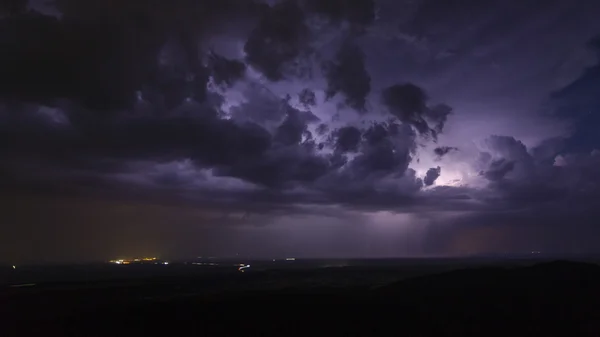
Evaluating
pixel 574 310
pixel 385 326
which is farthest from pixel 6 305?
pixel 574 310

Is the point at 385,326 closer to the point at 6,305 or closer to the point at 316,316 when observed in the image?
the point at 316,316

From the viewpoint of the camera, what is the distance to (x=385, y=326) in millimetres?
43844

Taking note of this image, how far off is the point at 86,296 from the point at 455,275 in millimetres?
65895

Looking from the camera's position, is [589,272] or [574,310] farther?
[589,272]

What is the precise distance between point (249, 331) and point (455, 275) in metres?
43.3

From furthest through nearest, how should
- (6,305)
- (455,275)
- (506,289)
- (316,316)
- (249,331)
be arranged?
(455,275) → (6,305) → (506,289) → (316,316) → (249,331)

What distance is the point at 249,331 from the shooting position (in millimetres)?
43719

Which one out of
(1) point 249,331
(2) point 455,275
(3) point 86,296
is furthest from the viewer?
(3) point 86,296

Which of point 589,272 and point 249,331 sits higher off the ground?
point 589,272

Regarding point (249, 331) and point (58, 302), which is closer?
point (249, 331)

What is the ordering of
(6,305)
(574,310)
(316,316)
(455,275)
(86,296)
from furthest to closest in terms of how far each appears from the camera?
1. (86,296)
2. (455,275)
3. (6,305)
4. (316,316)
5. (574,310)

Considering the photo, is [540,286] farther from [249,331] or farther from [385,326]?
[249,331]

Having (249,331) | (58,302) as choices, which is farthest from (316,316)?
(58,302)

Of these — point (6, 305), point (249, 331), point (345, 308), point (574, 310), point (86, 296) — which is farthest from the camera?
point (86, 296)
